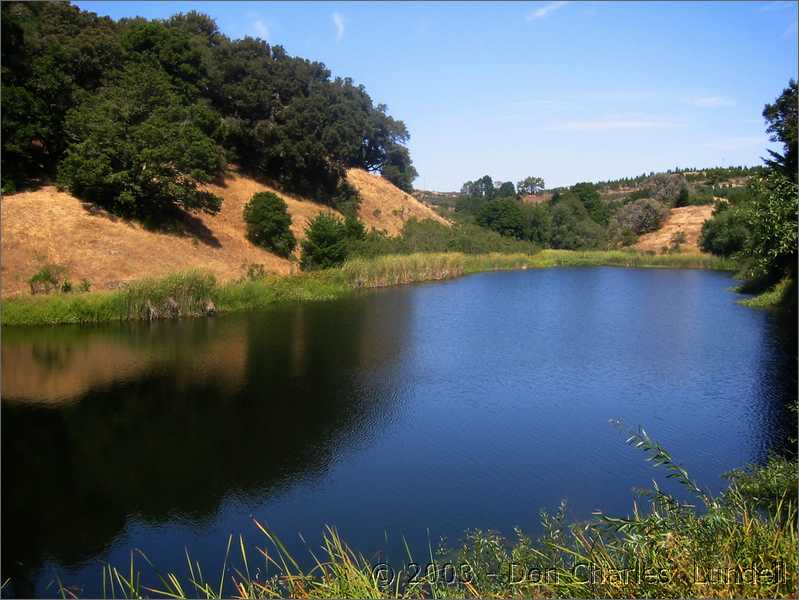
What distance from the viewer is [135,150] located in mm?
30812

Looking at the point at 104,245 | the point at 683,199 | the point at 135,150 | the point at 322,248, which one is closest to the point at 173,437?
the point at 104,245

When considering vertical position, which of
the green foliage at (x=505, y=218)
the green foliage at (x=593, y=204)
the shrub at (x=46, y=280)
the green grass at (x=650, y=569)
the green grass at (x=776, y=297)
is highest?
the green foliage at (x=593, y=204)

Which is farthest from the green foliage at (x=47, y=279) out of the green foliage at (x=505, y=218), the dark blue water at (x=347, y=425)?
the green foliage at (x=505, y=218)

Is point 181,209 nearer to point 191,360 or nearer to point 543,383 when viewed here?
point 191,360

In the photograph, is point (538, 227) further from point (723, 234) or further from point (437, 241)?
point (723, 234)

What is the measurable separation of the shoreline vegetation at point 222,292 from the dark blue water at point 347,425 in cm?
115

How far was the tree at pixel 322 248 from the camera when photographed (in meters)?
36.1

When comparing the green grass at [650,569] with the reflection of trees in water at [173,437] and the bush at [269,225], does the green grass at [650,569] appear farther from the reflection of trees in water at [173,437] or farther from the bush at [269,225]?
the bush at [269,225]

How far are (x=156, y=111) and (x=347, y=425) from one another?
24.7 metres

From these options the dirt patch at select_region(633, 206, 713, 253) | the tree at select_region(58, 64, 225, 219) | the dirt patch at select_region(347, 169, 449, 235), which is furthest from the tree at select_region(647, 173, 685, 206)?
the tree at select_region(58, 64, 225, 219)

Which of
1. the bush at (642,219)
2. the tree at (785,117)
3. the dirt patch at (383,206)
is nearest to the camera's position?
the tree at (785,117)

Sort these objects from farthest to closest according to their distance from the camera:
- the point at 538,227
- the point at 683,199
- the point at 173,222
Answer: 1. the point at 683,199
2. the point at 538,227
3. the point at 173,222

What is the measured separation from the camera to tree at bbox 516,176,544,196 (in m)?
110

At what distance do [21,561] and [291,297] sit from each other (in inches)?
893
